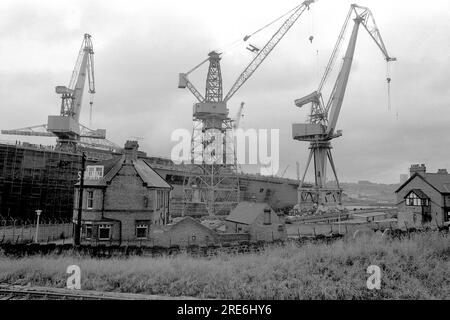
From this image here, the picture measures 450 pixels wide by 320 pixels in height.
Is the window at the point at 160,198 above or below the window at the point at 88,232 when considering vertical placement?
Result: above

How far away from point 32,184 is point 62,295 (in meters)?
40.5

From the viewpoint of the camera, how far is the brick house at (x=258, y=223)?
94.6 feet

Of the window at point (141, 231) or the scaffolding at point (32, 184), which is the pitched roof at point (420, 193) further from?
the scaffolding at point (32, 184)

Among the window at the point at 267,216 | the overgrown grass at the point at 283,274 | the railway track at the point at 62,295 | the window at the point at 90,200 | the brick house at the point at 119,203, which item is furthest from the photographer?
the window at the point at 267,216

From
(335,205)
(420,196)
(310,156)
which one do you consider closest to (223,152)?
(310,156)

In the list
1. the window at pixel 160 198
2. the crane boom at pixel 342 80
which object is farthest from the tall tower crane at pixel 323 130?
the window at pixel 160 198

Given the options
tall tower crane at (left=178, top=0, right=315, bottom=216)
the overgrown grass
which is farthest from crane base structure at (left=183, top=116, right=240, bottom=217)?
the overgrown grass

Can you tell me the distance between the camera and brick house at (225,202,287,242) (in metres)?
28.8

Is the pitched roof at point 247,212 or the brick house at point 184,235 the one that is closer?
the brick house at point 184,235

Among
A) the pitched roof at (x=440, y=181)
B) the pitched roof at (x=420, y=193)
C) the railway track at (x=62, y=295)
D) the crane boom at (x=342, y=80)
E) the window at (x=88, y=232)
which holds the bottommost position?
the railway track at (x=62, y=295)

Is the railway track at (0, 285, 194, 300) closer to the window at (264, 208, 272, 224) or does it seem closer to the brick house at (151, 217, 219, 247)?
the brick house at (151, 217, 219, 247)

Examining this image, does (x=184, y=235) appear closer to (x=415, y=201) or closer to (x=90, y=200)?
(x=90, y=200)
